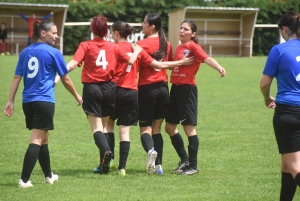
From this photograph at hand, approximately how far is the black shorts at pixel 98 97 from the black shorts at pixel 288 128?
9.14ft

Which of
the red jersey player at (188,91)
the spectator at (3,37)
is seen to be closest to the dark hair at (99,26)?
the red jersey player at (188,91)

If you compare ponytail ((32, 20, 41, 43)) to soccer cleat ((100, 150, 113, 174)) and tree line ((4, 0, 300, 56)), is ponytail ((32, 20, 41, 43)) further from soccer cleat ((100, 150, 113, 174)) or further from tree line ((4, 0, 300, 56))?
tree line ((4, 0, 300, 56))

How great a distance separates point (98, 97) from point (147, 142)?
86 cm

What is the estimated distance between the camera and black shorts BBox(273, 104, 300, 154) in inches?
214

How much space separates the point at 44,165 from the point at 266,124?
6.69 meters

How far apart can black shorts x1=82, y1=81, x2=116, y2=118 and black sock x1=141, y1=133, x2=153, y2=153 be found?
0.59 metres

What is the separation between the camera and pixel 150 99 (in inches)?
315

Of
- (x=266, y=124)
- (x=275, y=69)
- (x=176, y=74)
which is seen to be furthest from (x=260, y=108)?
(x=275, y=69)

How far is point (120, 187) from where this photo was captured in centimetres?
699

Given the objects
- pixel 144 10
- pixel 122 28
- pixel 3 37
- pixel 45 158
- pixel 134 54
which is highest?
pixel 122 28

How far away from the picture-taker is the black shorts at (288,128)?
5.43m

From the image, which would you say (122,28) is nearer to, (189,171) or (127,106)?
(127,106)

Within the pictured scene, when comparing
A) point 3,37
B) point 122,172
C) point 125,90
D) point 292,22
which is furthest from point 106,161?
point 3,37

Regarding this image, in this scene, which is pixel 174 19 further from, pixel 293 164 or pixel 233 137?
pixel 293 164
